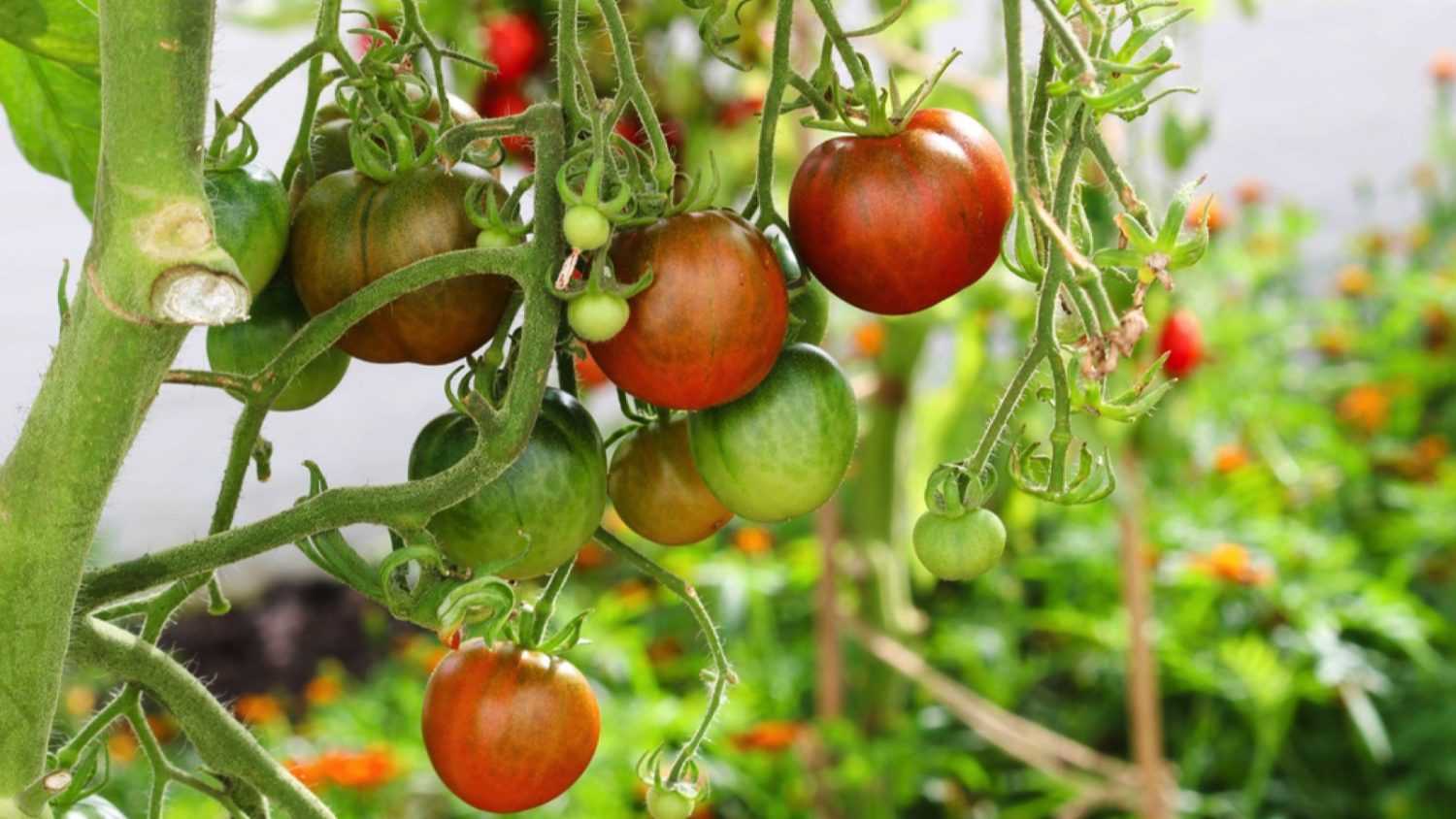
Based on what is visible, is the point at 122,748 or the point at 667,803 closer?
the point at 667,803

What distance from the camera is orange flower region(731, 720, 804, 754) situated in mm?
2055

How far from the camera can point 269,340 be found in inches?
18.9

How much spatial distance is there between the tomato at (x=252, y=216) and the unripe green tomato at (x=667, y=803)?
195 mm

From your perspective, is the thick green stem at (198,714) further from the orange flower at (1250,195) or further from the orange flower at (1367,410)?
A: the orange flower at (1250,195)

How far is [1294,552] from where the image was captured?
7.71ft

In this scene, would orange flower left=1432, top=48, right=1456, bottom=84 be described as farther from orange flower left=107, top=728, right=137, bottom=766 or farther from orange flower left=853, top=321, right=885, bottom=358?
orange flower left=107, top=728, right=137, bottom=766

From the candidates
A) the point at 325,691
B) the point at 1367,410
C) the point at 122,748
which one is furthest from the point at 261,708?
the point at 1367,410

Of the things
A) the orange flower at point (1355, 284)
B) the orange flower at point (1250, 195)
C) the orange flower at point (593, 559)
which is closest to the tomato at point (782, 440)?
the orange flower at point (593, 559)

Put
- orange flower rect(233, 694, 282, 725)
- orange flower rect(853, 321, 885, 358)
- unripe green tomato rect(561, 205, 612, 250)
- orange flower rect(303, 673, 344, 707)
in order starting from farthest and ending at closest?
orange flower rect(303, 673, 344, 707) < orange flower rect(233, 694, 282, 725) < orange flower rect(853, 321, 885, 358) < unripe green tomato rect(561, 205, 612, 250)

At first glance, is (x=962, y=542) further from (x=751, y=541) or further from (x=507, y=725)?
(x=751, y=541)

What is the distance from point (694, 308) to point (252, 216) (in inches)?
4.7

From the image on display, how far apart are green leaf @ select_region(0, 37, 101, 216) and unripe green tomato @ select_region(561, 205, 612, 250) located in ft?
0.77

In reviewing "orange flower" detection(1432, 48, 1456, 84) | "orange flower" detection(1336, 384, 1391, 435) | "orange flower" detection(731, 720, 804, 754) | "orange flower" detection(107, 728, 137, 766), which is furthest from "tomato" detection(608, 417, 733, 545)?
"orange flower" detection(1432, 48, 1456, 84)

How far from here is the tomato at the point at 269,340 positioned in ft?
1.57
